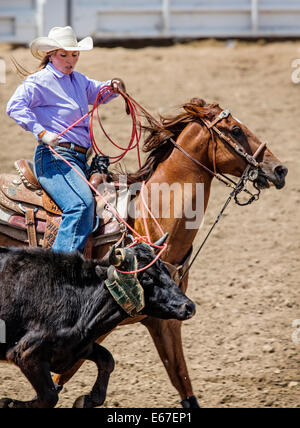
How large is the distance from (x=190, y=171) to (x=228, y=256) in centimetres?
299

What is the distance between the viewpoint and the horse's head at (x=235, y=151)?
5.48 meters

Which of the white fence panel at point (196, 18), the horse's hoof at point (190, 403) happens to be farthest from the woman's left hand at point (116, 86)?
the white fence panel at point (196, 18)

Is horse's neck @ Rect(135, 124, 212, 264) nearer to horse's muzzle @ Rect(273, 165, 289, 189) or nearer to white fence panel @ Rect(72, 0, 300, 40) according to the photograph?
horse's muzzle @ Rect(273, 165, 289, 189)

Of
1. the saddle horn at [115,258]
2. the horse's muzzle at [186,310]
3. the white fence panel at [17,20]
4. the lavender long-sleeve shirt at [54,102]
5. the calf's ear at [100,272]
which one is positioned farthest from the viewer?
the white fence panel at [17,20]

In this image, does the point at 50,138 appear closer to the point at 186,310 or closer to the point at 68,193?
the point at 68,193

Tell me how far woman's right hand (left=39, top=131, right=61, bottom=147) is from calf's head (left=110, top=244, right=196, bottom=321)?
3.31 ft

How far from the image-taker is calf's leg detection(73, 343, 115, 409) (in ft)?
14.9

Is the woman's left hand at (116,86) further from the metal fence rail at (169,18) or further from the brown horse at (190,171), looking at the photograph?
the metal fence rail at (169,18)

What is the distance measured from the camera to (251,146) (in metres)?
5.53

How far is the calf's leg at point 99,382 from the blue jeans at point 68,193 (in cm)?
80

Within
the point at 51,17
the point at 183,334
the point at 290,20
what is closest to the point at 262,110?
the point at 290,20

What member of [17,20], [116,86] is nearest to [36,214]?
[116,86]

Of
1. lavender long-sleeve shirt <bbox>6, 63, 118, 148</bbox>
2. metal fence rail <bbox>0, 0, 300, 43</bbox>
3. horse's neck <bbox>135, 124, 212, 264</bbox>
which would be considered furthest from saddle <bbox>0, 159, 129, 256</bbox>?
metal fence rail <bbox>0, 0, 300, 43</bbox>
